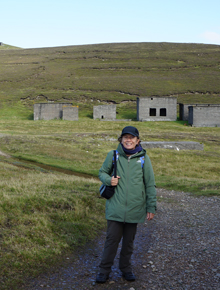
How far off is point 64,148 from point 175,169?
31.3ft

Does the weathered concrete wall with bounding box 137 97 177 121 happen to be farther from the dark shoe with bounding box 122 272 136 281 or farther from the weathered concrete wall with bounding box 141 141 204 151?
the dark shoe with bounding box 122 272 136 281

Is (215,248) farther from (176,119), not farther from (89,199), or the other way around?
A: (176,119)

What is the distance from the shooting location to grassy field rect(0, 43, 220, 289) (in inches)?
270

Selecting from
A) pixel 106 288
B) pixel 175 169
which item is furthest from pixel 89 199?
pixel 175 169

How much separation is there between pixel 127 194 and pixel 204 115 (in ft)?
155

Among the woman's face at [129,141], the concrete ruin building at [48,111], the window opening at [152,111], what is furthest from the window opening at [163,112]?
the woman's face at [129,141]

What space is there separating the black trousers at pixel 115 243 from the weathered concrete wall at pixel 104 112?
→ 4875 centimetres

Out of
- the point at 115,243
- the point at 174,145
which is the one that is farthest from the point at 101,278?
the point at 174,145

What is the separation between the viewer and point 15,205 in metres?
8.02

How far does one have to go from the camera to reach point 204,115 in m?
49.9

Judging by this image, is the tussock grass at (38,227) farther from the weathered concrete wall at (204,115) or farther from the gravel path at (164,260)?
the weathered concrete wall at (204,115)

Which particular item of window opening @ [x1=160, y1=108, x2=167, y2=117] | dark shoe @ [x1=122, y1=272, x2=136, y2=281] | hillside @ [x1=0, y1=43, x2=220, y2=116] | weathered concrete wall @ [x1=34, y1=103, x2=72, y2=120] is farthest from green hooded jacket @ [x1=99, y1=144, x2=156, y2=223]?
hillside @ [x1=0, y1=43, x2=220, y2=116]

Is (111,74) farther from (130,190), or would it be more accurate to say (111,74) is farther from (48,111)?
(130,190)

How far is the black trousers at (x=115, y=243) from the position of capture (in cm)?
514
